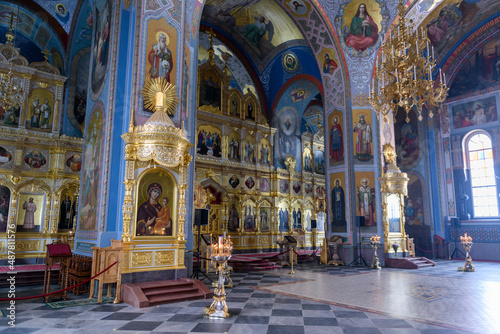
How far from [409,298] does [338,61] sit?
11382 millimetres

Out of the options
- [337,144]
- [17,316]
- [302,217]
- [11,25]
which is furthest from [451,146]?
[11,25]

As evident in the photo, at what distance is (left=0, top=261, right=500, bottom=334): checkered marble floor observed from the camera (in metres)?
5.57

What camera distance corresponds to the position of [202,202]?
13.8 meters

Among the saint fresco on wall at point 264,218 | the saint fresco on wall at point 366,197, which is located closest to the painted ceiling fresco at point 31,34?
the saint fresco on wall at point 264,218

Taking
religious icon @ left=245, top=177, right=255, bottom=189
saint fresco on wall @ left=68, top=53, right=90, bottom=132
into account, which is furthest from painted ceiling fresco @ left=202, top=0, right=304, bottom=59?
religious icon @ left=245, top=177, right=255, bottom=189

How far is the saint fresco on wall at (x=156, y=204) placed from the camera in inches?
330

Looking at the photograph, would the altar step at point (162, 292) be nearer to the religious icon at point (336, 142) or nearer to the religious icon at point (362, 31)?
the religious icon at point (336, 142)

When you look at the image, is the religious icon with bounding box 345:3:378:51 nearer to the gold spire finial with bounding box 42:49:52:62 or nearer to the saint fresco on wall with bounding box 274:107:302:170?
the saint fresco on wall with bounding box 274:107:302:170

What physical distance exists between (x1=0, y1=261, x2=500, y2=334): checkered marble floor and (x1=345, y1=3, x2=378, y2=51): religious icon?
412 inches

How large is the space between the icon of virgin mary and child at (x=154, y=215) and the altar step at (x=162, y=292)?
3.98ft

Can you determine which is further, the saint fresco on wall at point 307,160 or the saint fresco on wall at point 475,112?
the saint fresco on wall at point 307,160

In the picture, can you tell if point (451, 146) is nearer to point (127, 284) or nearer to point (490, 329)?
point (490, 329)

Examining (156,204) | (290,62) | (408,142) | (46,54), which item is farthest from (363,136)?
(46,54)

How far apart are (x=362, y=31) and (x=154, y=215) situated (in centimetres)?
1247
